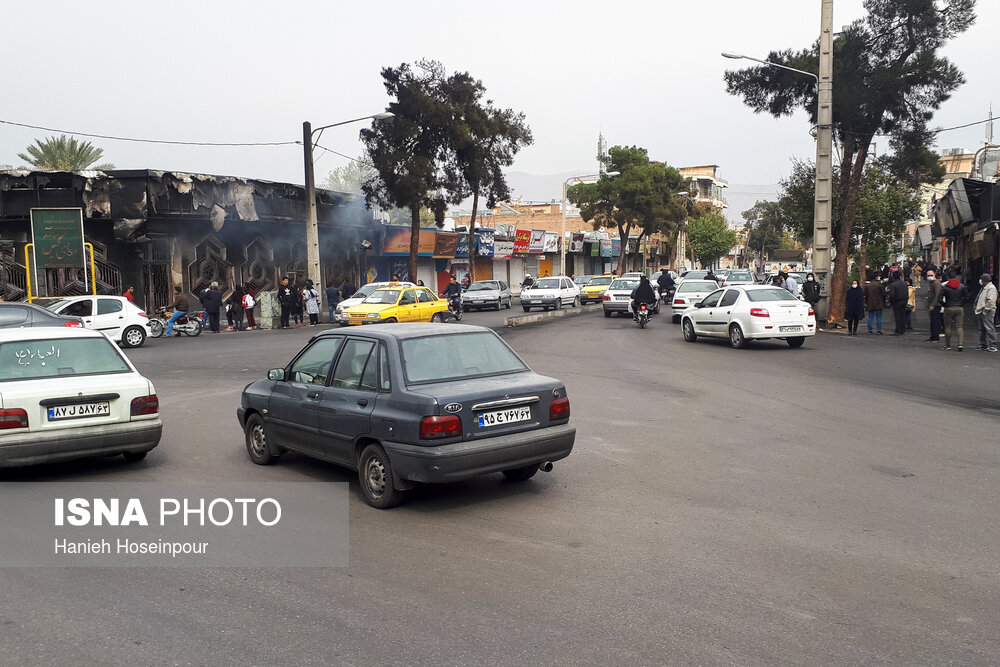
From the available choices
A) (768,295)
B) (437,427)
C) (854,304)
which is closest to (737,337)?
(768,295)

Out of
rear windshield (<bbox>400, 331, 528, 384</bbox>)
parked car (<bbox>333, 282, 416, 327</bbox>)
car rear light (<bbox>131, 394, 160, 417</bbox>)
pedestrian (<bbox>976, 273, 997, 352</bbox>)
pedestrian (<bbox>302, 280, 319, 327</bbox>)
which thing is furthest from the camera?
pedestrian (<bbox>302, 280, 319, 327</bbox>)

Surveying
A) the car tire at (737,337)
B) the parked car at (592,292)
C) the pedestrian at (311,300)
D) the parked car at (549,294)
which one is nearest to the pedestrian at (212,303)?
the pedestrian at (311,300)

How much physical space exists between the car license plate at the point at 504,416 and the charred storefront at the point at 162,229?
88.5ft

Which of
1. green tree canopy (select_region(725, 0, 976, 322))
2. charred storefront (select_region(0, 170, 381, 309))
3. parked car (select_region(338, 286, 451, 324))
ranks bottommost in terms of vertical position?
parked car (select_region(338, 286, 451, 324))

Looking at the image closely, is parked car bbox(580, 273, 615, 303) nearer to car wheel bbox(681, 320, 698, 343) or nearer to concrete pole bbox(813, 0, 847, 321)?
concrete pole bbox(813, 0, 847, 321)

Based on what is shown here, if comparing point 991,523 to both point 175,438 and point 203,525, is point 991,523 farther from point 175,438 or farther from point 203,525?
point 175,438

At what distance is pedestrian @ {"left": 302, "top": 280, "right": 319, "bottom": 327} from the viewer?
3002cm

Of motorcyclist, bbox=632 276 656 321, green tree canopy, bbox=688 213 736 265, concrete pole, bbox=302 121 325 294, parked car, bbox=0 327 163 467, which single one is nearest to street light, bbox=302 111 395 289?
concrete pole, bbox=302 121 325 294

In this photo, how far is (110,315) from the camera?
2192 cm

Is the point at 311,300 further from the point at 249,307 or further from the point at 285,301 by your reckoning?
the point at 249,307

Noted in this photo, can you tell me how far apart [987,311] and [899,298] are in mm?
3933

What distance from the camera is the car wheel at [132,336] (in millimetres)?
22297

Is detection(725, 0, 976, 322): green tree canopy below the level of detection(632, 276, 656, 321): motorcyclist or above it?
above

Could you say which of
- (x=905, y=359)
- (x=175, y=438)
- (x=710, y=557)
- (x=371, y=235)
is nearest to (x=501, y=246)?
(x=371, y=235)
